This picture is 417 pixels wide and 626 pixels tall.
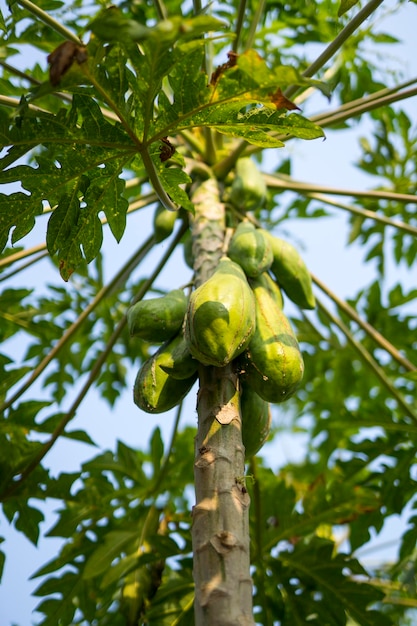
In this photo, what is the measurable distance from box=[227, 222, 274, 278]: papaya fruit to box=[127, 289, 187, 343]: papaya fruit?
0.81 ft

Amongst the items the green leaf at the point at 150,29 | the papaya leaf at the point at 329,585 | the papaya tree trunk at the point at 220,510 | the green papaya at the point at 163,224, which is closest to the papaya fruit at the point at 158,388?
the papaya tree trunk at the point at 220,510

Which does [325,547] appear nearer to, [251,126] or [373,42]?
[251,126]

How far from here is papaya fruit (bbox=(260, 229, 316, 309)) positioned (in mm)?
2469

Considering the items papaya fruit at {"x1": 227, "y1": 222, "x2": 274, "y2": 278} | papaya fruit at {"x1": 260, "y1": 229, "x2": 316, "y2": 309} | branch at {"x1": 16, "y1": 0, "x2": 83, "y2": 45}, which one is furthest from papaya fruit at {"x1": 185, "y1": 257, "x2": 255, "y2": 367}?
branch at {"x1": 16, "y1": 0, "x2": 83, "y2": 45}

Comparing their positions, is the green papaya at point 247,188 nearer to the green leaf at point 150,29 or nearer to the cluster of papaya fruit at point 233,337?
the cluster of papaya fruit at point 233,337

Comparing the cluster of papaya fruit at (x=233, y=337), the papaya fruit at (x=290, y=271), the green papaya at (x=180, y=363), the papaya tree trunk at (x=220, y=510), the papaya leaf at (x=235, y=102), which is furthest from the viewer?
the papaya fruit at (x=290, y=271)

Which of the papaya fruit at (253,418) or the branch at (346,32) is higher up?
the branch at (346,32)

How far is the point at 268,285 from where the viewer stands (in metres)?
2.34

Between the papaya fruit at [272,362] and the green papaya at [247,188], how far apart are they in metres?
0.77

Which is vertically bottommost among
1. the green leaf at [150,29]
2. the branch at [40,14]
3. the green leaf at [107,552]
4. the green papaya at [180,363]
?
the green leaf at [107,552]

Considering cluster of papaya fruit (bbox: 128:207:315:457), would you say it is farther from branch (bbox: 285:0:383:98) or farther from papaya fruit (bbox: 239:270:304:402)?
branch (bbox: 285:0:383:98)

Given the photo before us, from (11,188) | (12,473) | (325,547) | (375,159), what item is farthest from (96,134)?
(375,159)

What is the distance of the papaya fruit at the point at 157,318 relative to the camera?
82.9 inches

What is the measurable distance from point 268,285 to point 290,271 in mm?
162
